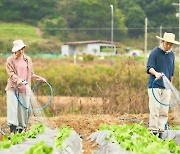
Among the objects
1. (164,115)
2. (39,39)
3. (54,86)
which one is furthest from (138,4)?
(164,115)

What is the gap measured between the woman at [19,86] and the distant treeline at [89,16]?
37.9m

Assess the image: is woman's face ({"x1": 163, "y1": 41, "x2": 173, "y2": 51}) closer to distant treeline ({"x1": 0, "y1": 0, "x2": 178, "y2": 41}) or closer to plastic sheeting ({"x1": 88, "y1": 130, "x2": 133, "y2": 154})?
plastic sheeting ({"x1": 88, "y1": 130, "x2": 133, "y2": 154})

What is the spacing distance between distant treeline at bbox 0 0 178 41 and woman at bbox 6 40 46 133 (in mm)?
37884

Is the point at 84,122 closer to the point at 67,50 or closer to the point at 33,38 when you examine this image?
the point at 33,38

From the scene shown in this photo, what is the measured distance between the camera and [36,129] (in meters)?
8.91

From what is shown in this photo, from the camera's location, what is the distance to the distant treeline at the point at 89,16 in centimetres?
5012

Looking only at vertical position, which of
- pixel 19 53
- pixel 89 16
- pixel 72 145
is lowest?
pixel 72 145

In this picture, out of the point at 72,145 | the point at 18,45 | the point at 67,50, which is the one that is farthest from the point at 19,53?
the point at 67,50

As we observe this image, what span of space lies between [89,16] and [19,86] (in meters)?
42.2

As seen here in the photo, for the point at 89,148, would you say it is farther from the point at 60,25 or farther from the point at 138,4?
the point at 138,4

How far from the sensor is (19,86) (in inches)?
375

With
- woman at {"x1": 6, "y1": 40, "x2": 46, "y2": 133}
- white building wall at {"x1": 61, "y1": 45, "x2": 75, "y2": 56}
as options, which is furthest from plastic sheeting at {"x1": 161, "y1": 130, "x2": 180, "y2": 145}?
white building wall at {"x1": 61, "y1": 45, "x2": 75, "y2": 56}

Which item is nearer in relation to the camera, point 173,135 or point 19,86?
point 173,135

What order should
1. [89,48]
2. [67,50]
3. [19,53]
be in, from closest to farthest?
[19,53] < [67,50] < [89,48]
